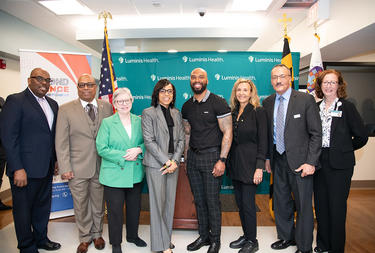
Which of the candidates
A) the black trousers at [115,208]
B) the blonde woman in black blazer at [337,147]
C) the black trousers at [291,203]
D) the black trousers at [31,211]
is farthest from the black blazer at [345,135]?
the black trousers at [31,211]

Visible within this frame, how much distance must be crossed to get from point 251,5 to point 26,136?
407cm

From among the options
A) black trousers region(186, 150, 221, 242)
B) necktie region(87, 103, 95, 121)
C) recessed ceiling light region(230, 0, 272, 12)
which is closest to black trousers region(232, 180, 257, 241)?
black trousers region(186, 150, 221, 242)

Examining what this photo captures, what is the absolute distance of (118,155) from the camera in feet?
7.61

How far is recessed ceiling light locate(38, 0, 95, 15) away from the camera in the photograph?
13.9 feet

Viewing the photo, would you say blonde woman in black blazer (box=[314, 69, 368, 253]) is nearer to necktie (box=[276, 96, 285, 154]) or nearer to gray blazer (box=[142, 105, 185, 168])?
necktie (box=[276, 96, 285, 154])

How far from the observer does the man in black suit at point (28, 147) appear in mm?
2295

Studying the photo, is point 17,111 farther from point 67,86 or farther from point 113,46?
point 113,46

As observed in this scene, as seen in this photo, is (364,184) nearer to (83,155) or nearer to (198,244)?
(198,244)

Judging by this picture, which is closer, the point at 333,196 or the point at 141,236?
the point at 333,196

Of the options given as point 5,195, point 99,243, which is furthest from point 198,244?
point 5,195

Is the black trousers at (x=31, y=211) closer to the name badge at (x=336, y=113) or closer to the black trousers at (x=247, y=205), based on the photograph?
the black trousers at (x=247, y=205)

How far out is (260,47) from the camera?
22.1 feet

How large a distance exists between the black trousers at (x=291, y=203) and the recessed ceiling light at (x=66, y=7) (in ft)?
13.8

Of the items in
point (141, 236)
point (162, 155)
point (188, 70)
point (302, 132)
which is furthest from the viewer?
point (188, 70)
